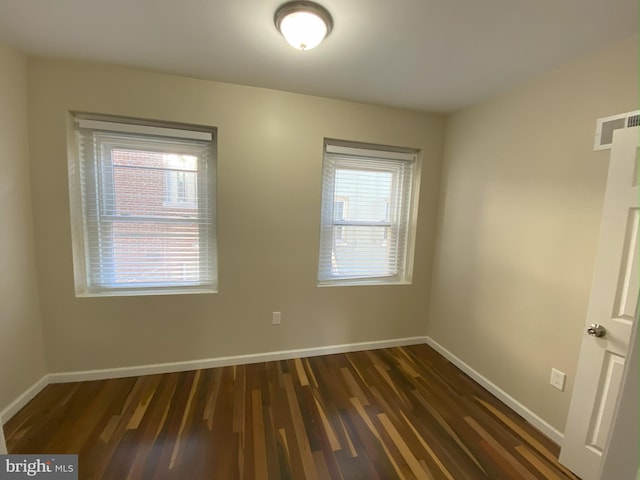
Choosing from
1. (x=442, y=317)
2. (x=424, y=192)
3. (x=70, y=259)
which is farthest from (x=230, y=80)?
(x=442, y=317)

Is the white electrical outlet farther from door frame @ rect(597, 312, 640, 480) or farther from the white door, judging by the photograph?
door frame @ rect(597, 312, 640, 480)

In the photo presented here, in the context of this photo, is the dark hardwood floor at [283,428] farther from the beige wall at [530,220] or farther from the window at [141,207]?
the window at [141,207]

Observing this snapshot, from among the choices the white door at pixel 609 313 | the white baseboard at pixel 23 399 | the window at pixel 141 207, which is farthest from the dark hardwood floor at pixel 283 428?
the window at pixel 141 207

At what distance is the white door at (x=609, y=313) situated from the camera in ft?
4.22

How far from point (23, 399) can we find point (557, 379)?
3596 mm

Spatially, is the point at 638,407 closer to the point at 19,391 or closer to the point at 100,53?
the point at 100,53

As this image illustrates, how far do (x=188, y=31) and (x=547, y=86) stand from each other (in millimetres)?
2319

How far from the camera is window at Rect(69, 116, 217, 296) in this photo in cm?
197

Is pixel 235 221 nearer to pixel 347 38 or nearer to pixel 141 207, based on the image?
pixel 141 207

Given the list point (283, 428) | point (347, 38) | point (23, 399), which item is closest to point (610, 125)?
point (347, 38)

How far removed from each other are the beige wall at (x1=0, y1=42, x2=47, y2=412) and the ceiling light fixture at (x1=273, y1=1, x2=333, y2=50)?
176 cm

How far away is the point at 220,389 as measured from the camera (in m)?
2.02

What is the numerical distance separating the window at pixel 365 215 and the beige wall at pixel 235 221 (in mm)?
140

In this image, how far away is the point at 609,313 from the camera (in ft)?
4.43
